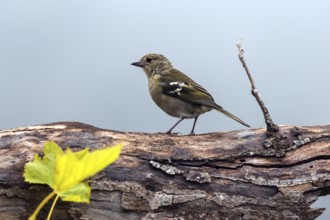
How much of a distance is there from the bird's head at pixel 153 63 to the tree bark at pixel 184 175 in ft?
10.7

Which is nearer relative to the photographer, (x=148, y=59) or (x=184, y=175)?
(x=184, y=175)

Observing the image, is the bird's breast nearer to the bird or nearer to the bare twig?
the bird

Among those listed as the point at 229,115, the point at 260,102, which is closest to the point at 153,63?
the point at 229,115

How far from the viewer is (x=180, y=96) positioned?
6.81m

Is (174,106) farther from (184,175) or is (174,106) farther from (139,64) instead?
(184,175)

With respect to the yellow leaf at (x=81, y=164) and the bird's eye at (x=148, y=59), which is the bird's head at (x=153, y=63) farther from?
the yellow leaf at (x=81, y=164)

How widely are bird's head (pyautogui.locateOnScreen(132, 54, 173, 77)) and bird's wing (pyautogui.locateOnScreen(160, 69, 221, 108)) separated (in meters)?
0.49

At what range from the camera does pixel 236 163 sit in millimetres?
4379

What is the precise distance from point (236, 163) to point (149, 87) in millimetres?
3261

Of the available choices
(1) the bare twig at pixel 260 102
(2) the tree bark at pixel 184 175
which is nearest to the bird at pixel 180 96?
(1) the bare twig at pixel 260 102

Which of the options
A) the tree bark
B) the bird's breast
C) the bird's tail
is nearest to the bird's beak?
the bird's breast

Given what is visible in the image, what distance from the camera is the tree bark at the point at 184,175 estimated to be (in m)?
3.91

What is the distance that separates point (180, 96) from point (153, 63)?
1.37 metres

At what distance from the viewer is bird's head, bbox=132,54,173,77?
7879 millimetres
